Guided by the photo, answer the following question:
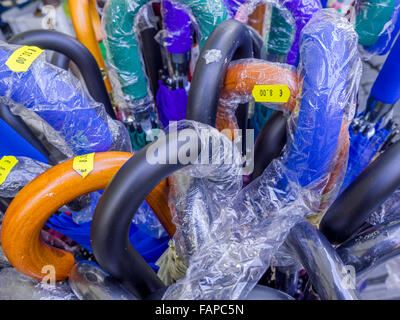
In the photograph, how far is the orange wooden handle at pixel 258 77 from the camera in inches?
20.8

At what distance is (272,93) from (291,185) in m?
0.18

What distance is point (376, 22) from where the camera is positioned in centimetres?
75

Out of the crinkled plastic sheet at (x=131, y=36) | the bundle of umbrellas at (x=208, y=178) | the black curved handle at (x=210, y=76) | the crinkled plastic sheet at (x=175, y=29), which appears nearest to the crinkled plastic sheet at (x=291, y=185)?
the bundle of umbrellas at (x=208, y=178)

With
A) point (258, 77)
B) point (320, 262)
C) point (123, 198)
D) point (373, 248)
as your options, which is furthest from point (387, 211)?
point (123, 198)

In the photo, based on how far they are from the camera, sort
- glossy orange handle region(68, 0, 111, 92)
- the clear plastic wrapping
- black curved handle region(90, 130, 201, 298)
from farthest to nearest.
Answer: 1. glossy orange handle region(68, 0, 111, 92)
2. the clear plastic wrapping
3. black curved handle region(90, 130, 201, 298)

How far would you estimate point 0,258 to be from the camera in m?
0.55

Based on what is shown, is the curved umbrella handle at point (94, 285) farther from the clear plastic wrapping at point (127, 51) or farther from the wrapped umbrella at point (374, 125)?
the wrapped umbrella at point (374, 125)

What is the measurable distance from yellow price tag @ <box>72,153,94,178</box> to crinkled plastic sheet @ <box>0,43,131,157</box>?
4.7 inches

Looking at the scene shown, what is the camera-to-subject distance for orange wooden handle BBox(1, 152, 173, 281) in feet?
1.39

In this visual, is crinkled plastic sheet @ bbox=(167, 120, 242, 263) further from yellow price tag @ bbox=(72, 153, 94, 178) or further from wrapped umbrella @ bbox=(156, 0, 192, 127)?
wrapped umbrella @ bbox=(156, 0, 192, 127)

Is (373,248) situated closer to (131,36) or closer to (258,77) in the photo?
(258,77)

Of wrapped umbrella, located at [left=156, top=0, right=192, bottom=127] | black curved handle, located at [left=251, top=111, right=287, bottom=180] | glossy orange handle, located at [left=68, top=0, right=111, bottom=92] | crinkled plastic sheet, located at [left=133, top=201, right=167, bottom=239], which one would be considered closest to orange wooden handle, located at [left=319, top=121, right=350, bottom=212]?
black curved handle, located at [left=251, top=111, right=287, bottom=180]
